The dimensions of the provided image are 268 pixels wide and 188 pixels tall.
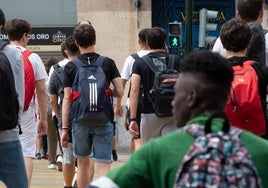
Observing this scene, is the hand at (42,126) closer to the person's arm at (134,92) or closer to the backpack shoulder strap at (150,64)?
the person's arm at (134,92)

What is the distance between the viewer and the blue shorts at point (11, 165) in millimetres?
6191

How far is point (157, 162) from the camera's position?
3.20m

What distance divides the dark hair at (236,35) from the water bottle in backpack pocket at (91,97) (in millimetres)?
2144

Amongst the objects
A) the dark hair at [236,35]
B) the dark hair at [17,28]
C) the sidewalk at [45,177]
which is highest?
the dark hair at [236,35]

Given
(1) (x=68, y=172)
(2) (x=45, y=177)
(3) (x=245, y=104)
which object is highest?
(3) (x=245, y=104)

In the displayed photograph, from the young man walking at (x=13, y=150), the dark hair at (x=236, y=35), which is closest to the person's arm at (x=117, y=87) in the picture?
the young man walking at (x=13, y=150)

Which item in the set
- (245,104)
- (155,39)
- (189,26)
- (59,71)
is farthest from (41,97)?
(189,26)

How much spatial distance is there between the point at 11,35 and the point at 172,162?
17.2ft

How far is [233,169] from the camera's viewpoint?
308cm

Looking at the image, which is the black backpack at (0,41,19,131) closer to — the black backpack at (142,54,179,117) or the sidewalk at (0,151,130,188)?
the black backpack at (142,54,179,117)

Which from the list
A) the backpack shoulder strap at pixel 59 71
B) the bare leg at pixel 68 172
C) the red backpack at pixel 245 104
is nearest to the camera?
the red backpack at pixel 245 104

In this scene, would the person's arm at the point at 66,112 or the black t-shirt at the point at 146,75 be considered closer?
the person's arm at the point at 66,112

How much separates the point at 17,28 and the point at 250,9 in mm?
2628

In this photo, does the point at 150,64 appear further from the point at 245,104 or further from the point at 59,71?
the point at 245,104
